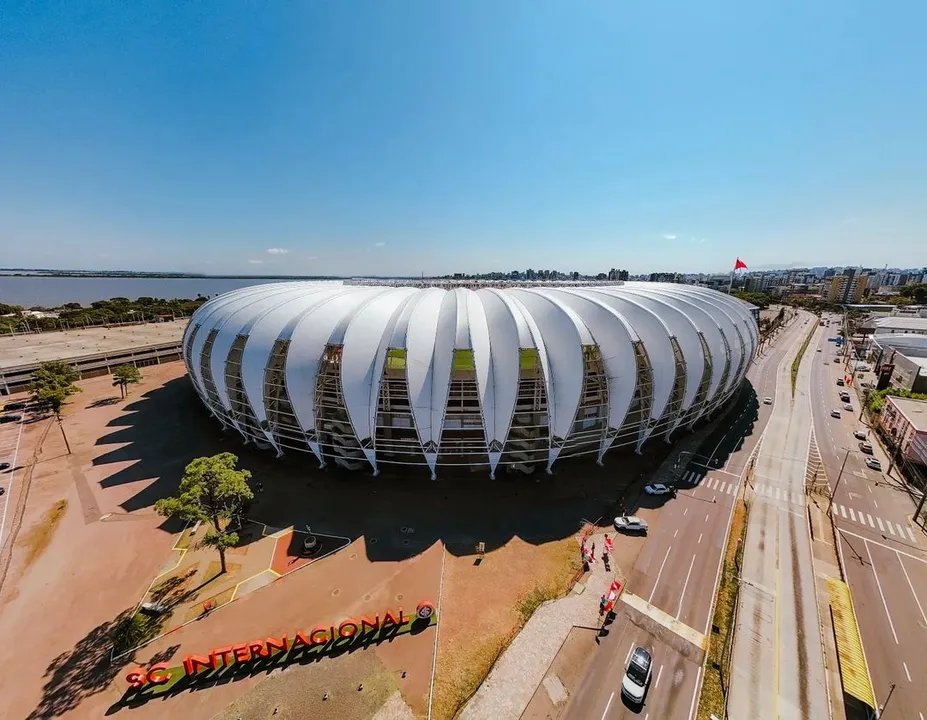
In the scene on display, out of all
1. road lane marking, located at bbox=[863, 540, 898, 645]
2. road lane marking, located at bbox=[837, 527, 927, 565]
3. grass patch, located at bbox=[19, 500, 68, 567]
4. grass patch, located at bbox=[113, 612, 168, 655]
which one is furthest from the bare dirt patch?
grass patch, located at bbox=[19, 500, 68, 567]

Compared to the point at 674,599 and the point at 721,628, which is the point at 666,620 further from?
the point at 721,628

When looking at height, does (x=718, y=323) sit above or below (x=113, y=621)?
above

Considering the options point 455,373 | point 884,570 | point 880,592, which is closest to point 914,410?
point 884,570

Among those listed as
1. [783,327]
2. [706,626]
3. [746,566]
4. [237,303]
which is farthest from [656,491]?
[783,327]

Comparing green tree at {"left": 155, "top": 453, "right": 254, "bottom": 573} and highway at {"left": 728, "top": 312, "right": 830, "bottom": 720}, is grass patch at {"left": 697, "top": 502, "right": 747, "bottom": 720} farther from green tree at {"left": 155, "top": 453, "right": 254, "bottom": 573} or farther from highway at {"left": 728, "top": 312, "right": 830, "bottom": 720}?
green tree at {"left": 155, "top": 453, "right": 254, "bottom": 573}

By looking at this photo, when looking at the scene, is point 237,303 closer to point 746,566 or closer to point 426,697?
point 426,697
